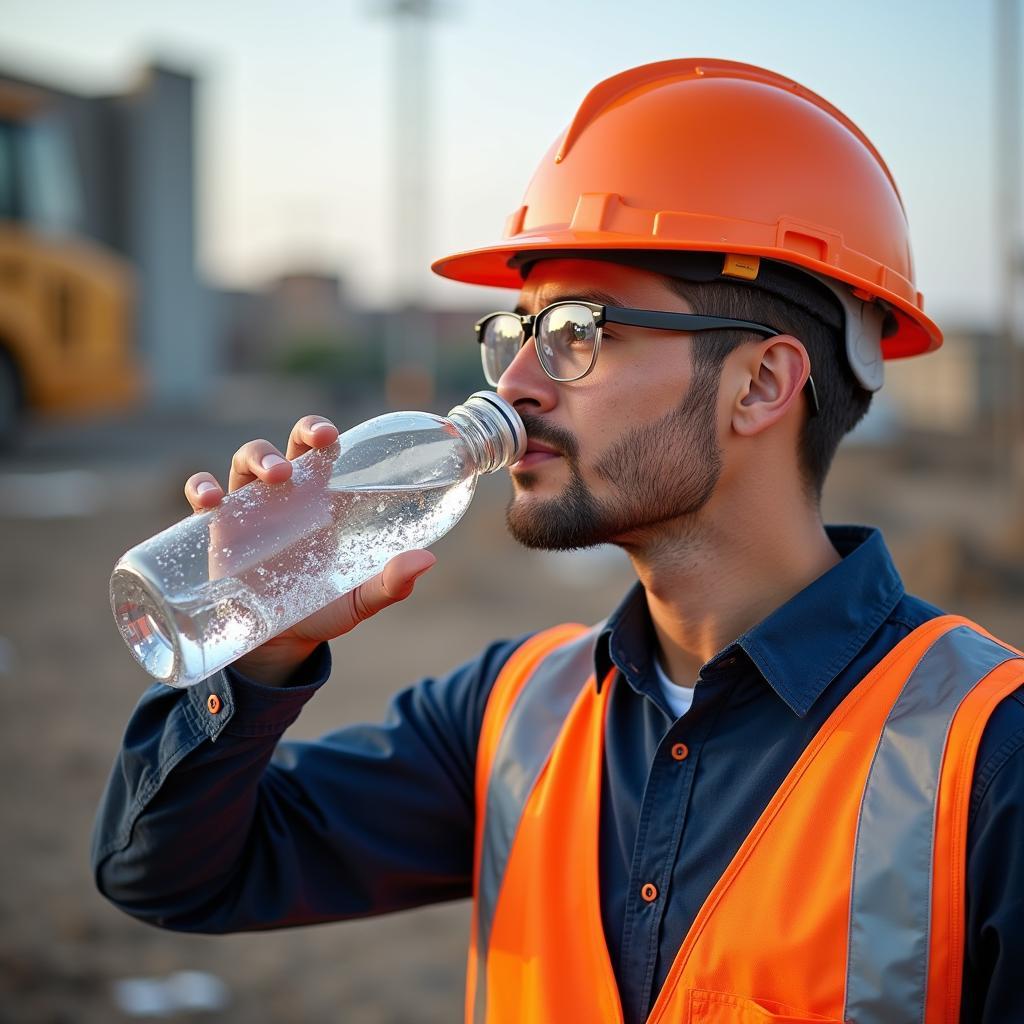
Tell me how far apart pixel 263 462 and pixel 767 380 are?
96cm

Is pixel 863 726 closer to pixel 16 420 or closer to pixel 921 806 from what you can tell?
pixel 921 806

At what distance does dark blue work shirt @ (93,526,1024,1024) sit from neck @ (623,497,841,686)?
108 mm

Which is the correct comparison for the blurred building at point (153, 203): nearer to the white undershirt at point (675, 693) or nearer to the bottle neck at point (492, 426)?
the bottle neck at point (492, 426)

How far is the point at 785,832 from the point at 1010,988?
1.19 feet

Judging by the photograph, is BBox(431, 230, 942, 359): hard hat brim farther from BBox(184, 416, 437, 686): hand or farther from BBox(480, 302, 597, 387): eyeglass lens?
BBox(184, 416, 437, 686): hand

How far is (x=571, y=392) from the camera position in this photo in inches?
84.7

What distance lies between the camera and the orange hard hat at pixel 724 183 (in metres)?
2.10

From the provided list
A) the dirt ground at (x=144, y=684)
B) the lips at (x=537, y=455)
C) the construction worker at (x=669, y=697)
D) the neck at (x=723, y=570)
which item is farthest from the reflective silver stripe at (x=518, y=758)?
the dirt ground at (x=144, y=684)

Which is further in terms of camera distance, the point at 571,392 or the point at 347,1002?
the point at 347,1002

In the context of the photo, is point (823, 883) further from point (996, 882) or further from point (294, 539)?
point (294, 539)

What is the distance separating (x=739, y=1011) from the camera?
66.1 inches

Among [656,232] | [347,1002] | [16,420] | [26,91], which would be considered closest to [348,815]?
[656,232]

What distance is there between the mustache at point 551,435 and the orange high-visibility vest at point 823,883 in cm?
56

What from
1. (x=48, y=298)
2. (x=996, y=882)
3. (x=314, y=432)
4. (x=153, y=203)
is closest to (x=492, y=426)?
(x=314, y=432)
